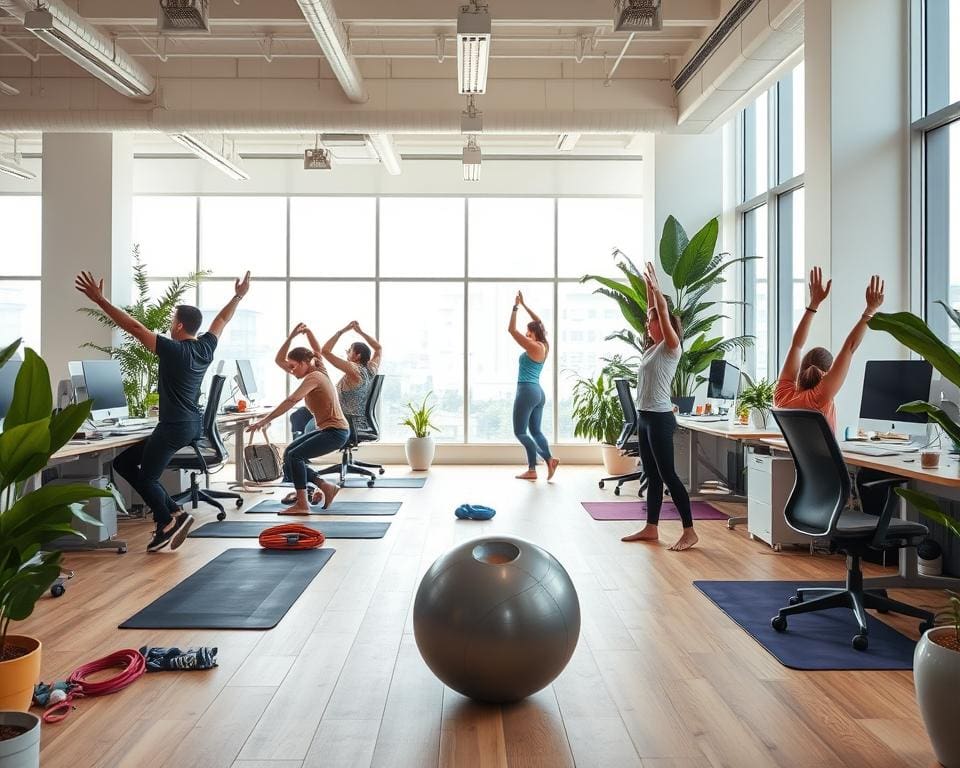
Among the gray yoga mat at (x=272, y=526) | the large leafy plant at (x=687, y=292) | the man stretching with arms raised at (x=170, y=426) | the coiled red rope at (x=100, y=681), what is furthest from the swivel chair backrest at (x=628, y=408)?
the coiled red rope at (x=100, y=681)

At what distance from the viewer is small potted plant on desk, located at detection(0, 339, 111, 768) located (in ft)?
6.64

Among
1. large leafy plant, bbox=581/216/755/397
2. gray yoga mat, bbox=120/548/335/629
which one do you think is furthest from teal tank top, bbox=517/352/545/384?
gray yoga mat, bbox=120/548/335/629

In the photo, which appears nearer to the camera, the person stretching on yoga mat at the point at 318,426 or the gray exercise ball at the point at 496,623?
the gray exercise ball at the point at 496,623

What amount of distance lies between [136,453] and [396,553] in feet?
5.99

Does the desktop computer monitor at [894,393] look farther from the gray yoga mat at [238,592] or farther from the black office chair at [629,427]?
the gray yoga mat at [238,592]

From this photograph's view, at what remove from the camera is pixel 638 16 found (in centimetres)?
537

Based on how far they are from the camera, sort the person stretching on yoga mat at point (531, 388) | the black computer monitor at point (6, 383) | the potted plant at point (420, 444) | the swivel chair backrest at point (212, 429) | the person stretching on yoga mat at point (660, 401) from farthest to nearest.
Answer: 1. the potted plant at point (420, 444)
2. the person stretching on yoga mat at point (531, 388)
3. the swivel chair backrest at point (212, 429)
4. the person stretching on yoga mat at point (660, 401)
5. the black computer monitor at point (6, 383)

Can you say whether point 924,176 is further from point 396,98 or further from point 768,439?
point 396,98

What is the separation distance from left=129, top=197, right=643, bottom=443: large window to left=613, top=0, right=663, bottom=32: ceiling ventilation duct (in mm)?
4717

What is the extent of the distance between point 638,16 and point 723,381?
11.0 feet

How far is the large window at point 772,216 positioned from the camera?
7516 mm

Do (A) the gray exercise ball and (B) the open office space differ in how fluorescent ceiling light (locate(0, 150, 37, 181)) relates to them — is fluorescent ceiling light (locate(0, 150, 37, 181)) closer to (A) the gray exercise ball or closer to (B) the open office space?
(B) the open office space

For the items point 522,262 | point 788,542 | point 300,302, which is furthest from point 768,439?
point 300,302

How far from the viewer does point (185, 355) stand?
5129 mm
